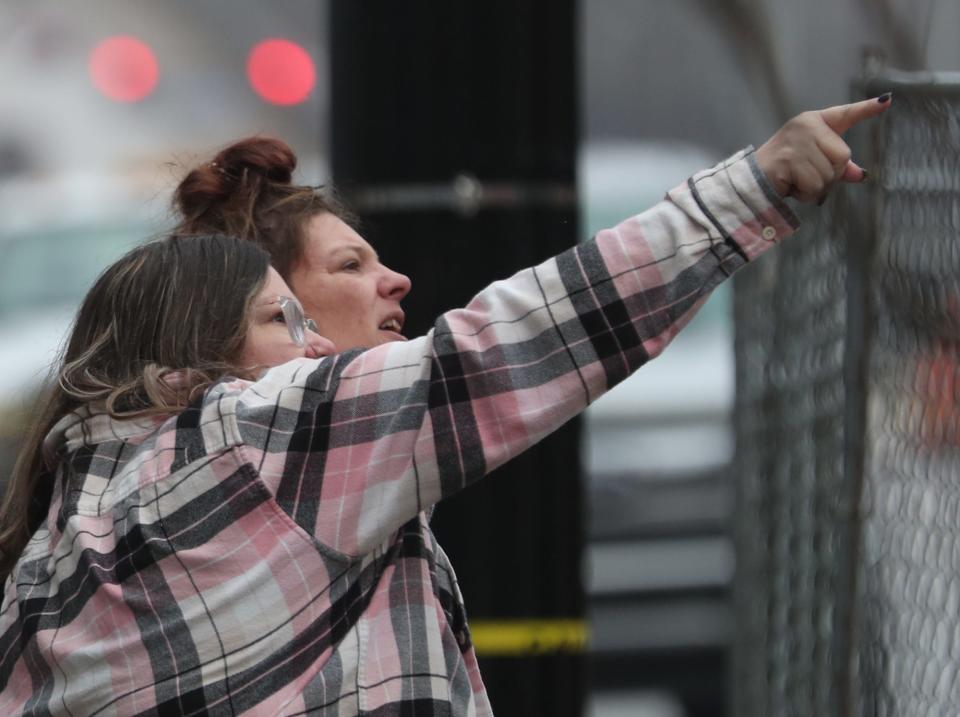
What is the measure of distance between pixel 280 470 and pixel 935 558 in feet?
4.90

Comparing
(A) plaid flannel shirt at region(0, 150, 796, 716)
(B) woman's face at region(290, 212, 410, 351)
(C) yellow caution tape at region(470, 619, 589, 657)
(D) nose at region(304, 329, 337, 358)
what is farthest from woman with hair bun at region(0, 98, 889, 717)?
(C) yellow caution tape at region(470, 619, 589, 657)

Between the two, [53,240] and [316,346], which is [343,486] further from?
[53,240]

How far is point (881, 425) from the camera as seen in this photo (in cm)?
341

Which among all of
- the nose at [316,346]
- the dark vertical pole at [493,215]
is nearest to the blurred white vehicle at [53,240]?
the dark vertical pole at [493,215]

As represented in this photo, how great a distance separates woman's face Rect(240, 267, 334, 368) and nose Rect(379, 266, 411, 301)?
1.42ft

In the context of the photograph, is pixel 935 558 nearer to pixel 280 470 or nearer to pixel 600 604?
pixel 280 470

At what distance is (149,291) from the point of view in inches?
89.7

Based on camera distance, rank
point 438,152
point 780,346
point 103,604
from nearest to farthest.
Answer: point 103,604 < point 438,152 < point 780,346

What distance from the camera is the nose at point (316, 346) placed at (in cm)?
239

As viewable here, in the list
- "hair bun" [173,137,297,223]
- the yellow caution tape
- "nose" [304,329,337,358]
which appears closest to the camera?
"nose" [304,329,337,358]

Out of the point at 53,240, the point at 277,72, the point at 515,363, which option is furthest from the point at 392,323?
the point at 277,72

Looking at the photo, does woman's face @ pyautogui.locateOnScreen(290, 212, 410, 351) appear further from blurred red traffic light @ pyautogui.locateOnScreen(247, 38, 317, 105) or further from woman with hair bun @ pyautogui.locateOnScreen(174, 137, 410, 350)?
blurred red traffic light @ pyautogui.locateOnScreen(247, 38, 317, 105)

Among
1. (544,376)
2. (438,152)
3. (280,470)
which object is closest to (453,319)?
(544,376)

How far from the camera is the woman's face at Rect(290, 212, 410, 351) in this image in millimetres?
2709
